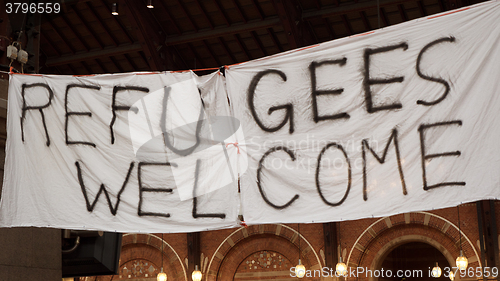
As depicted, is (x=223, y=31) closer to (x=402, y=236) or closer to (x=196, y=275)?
(x=196, y=275)

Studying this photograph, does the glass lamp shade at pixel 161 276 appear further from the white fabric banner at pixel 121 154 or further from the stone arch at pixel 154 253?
the white fabric banner at pixel 121 154

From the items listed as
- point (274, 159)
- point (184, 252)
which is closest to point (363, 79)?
point (274, 159)

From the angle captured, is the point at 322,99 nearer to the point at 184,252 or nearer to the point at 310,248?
the point at 310,248

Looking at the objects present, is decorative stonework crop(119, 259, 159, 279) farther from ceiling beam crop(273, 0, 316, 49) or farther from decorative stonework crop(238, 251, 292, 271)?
ceiling beam crop(273, 0, 316, 49)

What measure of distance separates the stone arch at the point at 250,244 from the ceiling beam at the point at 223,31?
518 cm

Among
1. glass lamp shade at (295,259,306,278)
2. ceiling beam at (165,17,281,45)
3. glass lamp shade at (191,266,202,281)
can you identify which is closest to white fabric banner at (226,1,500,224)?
ceiling beam at (165,17,281,45)

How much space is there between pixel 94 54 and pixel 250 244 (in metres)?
Answer: 6.68

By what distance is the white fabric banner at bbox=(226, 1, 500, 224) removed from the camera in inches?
123

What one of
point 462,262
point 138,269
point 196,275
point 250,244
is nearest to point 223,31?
point 250,244

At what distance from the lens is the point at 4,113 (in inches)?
183

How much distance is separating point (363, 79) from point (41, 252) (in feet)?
10.6

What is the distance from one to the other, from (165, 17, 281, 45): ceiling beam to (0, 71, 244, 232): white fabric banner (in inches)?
368

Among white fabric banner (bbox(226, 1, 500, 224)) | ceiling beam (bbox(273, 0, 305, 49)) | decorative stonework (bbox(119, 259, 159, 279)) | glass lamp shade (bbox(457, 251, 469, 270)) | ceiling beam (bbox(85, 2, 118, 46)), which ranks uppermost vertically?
ceiling beam (bbox(85, 2, 118, 46))

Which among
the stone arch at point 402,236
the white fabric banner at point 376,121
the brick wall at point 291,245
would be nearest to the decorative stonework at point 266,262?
the brick wall at point 291,245
